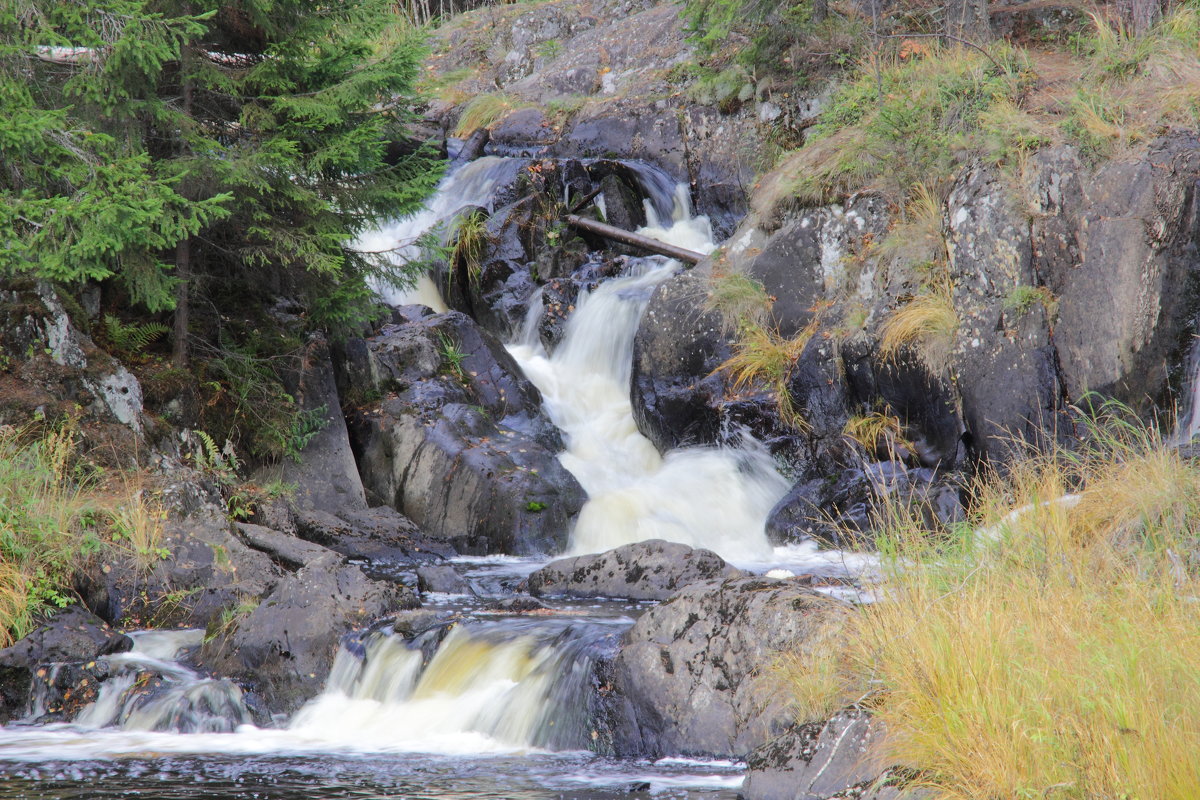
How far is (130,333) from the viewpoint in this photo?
934cm

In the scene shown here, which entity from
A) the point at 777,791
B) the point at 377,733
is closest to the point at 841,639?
the point at 777,791

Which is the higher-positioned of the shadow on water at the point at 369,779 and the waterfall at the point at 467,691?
the shadow on water at the point at 369,779

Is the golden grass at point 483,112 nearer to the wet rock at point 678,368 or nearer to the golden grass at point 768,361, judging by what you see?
the wet rock at point 678,368

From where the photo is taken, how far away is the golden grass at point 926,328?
929cm

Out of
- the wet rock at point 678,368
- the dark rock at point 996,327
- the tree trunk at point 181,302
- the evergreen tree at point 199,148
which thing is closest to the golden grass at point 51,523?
the evergreen tree at point 199,148

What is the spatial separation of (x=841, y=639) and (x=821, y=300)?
7013mm

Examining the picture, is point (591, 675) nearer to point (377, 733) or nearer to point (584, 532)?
point (377, 733)

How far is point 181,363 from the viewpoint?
31.0ft

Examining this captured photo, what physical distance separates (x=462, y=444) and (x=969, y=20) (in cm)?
891

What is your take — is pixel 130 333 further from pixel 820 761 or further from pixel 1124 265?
pixel 1124 265

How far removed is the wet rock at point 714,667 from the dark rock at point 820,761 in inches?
20.8

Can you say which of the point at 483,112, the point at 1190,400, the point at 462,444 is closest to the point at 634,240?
the point at 462,444

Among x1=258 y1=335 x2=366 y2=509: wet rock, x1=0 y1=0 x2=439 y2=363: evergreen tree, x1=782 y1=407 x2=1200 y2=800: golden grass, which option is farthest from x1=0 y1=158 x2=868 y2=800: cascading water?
x1=0 y1=0 x2=439 y2=363: evergreen tree

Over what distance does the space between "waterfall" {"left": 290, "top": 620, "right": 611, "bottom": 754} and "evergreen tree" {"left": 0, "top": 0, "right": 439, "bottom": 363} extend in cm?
→ 397
